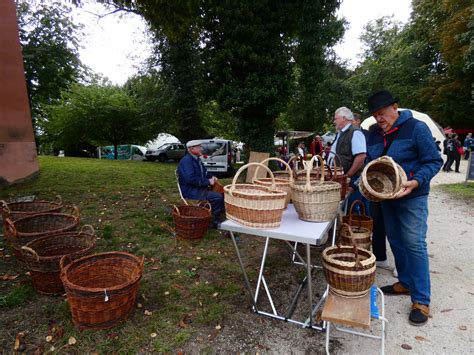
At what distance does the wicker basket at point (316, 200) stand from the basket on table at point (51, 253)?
6.77ft

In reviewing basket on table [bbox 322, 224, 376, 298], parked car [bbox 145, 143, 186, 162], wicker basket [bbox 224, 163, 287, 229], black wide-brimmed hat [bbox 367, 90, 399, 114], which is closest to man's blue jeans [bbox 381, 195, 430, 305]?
basket on table [bbox 322, 224, 376, 298]

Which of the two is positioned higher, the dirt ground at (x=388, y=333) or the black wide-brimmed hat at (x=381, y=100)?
the black wide-brimmed hat at (x=381, y=100)

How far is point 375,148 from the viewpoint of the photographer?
2.86 m

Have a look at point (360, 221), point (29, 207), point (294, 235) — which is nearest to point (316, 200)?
point (294, 235)

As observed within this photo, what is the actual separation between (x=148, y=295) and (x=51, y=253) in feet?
3.79

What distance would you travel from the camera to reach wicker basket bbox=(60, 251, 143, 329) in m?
2.31

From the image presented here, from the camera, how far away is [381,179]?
2.69m

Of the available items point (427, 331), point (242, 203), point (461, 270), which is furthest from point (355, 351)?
point (461, 270)

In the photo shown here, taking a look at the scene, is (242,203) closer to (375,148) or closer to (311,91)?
(375,148)

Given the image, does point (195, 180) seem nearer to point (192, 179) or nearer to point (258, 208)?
point (192, 179)

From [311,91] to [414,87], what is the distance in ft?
67.0

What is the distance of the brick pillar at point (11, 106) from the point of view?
6875 millimetres

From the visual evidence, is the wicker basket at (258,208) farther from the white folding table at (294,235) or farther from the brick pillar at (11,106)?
the brick pillar at (11,106)

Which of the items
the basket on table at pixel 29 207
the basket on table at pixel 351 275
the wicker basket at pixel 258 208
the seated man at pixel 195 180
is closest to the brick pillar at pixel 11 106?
the basket on table at pixel 29 207
